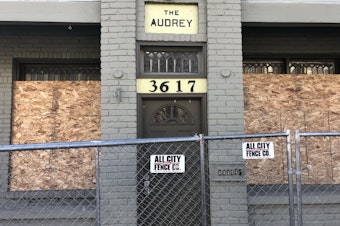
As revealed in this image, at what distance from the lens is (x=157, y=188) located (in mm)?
5367

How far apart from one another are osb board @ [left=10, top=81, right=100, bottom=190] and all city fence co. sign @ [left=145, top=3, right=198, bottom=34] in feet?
6.06

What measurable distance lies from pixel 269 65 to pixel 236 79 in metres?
2.04

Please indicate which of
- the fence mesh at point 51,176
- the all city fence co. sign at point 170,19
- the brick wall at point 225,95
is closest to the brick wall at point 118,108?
the all city fence co. sign at point 170,19

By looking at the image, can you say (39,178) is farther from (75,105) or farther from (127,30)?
(127,30)

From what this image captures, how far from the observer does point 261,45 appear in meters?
7.07

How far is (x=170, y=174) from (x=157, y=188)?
1.06ft

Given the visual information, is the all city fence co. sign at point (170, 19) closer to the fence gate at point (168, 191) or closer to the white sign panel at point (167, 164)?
the fence gate at point (168, 191)

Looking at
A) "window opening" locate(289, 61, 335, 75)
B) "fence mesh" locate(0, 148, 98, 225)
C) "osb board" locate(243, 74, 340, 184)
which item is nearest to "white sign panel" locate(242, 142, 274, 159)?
"osb board" locate(243, 74, 340, 184)

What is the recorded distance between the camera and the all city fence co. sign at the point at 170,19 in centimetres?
557

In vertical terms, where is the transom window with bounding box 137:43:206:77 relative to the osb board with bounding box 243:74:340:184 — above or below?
above

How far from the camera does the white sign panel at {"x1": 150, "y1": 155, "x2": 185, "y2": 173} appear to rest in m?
3.39

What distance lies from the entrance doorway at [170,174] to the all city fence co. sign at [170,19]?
1099mm

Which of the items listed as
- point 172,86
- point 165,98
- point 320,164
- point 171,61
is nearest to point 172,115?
point 165,98

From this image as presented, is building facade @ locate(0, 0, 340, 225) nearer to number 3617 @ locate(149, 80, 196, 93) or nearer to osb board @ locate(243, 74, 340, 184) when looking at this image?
number 3617 @ locate(149, 80, 196, 93)
